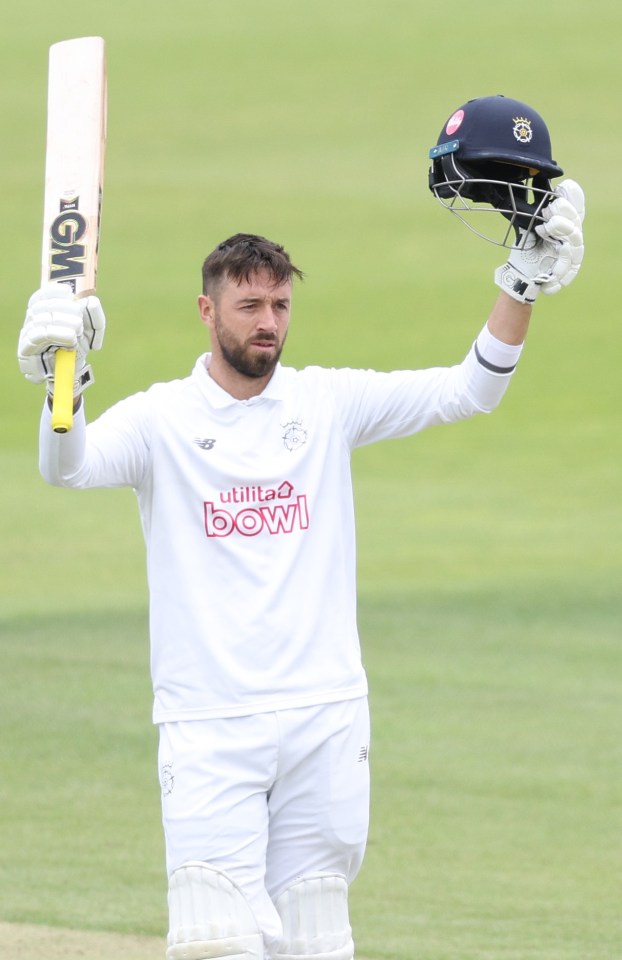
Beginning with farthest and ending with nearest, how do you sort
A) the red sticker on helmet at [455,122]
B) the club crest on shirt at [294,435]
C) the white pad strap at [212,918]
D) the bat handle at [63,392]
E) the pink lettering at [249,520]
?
the red sticker on helmet at [455,122] → the club crest on shirt at [294,435] → the pink lettering at [249,520] → the white pad strap at [212,918] → the bat handle at [63,392]

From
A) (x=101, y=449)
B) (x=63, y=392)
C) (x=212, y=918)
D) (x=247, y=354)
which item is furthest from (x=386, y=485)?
(x=63, y=392)

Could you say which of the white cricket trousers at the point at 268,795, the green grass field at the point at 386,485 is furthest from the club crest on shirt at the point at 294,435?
the green grass field at the point at 386,485

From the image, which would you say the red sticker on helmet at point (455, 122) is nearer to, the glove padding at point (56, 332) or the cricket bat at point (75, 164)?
the cricket bat at point (75, 164)

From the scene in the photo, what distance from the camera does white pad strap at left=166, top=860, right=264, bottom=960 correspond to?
3.91m

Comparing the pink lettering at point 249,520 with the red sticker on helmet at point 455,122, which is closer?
the pink lettering at point 249,520

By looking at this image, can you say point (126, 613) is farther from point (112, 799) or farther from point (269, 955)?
point (269, 955)

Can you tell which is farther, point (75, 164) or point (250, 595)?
point (75, 164)

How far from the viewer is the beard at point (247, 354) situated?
13.5ft

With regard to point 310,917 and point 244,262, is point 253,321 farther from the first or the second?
point 310,917

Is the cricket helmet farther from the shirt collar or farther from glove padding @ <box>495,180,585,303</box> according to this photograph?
the shirt collar

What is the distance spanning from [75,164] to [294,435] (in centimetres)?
83

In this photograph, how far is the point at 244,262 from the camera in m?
4.12

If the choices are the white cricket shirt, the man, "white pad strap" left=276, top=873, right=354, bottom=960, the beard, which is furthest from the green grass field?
the beard

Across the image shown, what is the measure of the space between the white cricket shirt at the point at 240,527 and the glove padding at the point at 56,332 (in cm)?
10
